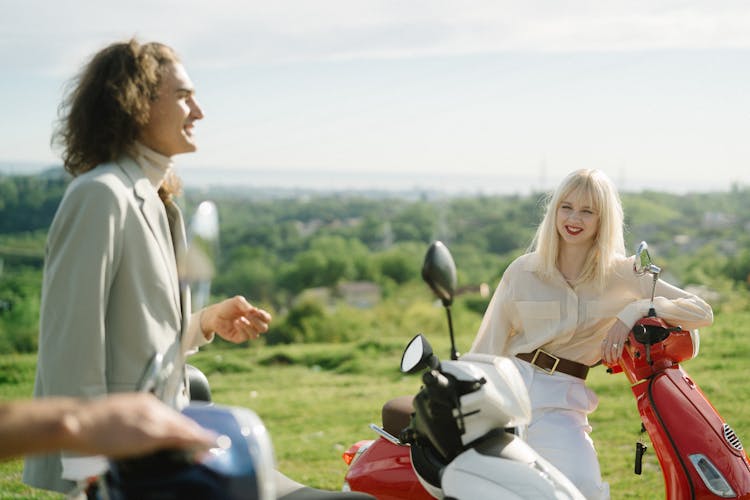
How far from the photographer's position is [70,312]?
1.88m

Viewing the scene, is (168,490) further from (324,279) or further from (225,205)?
(225,205)

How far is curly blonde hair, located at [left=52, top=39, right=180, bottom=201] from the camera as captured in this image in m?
2.08

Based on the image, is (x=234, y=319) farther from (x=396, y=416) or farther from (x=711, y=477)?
(x=711, y=477)

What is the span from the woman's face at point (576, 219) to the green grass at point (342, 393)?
1826mm

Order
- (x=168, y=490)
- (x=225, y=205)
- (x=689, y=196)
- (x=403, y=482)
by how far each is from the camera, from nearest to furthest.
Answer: (x=168, y=490), (x=403, y=482), (x=689, y=196), (x=225, y=205)

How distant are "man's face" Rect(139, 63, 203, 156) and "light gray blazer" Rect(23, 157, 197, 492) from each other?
0.13 meters

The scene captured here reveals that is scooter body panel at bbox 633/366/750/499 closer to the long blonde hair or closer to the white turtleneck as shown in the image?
the long blonde hair

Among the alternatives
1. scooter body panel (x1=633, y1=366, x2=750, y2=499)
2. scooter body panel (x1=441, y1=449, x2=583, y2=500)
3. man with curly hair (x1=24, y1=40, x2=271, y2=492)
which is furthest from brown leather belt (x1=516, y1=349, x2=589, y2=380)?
man with curly hair (x1=24, y1=40, x2=271, y2=492)

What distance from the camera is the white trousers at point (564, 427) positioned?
9.25 feet

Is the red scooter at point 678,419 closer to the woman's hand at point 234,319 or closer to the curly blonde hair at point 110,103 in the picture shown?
the woman's hand at point 234,319

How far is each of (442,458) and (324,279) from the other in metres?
30.2

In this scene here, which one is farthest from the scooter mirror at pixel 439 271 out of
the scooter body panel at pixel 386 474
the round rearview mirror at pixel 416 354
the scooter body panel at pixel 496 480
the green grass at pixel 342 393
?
the green grass at pixel 342 393

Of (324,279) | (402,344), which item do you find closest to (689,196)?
(324,279)

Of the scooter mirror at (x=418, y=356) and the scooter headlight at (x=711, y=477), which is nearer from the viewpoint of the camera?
the scooter mirror at (x=418, y=356)
